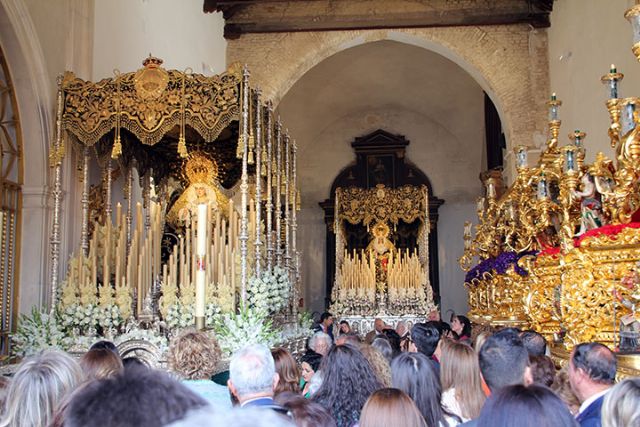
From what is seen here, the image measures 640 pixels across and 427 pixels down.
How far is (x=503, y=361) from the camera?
343cm

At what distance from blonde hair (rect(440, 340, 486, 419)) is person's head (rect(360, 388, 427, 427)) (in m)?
1.20

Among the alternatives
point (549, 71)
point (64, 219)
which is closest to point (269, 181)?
point (64, 219)

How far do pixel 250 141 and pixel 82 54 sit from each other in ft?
8.36

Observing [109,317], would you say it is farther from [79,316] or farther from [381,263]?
[381,263]

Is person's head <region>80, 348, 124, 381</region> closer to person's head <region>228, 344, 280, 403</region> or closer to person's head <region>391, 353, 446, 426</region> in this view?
person's head <region>228, 344, 280, 403</region>

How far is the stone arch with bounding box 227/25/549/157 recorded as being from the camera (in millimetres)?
15633

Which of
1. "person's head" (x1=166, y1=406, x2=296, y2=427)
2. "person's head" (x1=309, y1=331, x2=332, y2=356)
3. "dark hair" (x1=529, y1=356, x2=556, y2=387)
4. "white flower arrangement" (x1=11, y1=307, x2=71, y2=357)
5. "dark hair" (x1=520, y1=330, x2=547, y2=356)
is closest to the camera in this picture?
"person's head" (x1=166, y1=406, x2=296, y2=427)

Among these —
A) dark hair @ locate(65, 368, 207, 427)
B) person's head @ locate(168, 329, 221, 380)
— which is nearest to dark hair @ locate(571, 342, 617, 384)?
person's head @ locate(168, 329, 221, 380)

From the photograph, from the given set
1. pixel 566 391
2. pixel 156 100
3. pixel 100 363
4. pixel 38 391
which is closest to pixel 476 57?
pixel 156 100

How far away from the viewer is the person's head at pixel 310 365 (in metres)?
5.54

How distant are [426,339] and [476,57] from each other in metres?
11.6

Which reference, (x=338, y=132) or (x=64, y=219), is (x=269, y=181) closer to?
(x=64, y=219)

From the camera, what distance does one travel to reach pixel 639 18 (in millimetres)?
6289

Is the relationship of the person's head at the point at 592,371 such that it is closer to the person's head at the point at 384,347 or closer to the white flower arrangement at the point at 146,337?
the person's head at the point at 384,347
